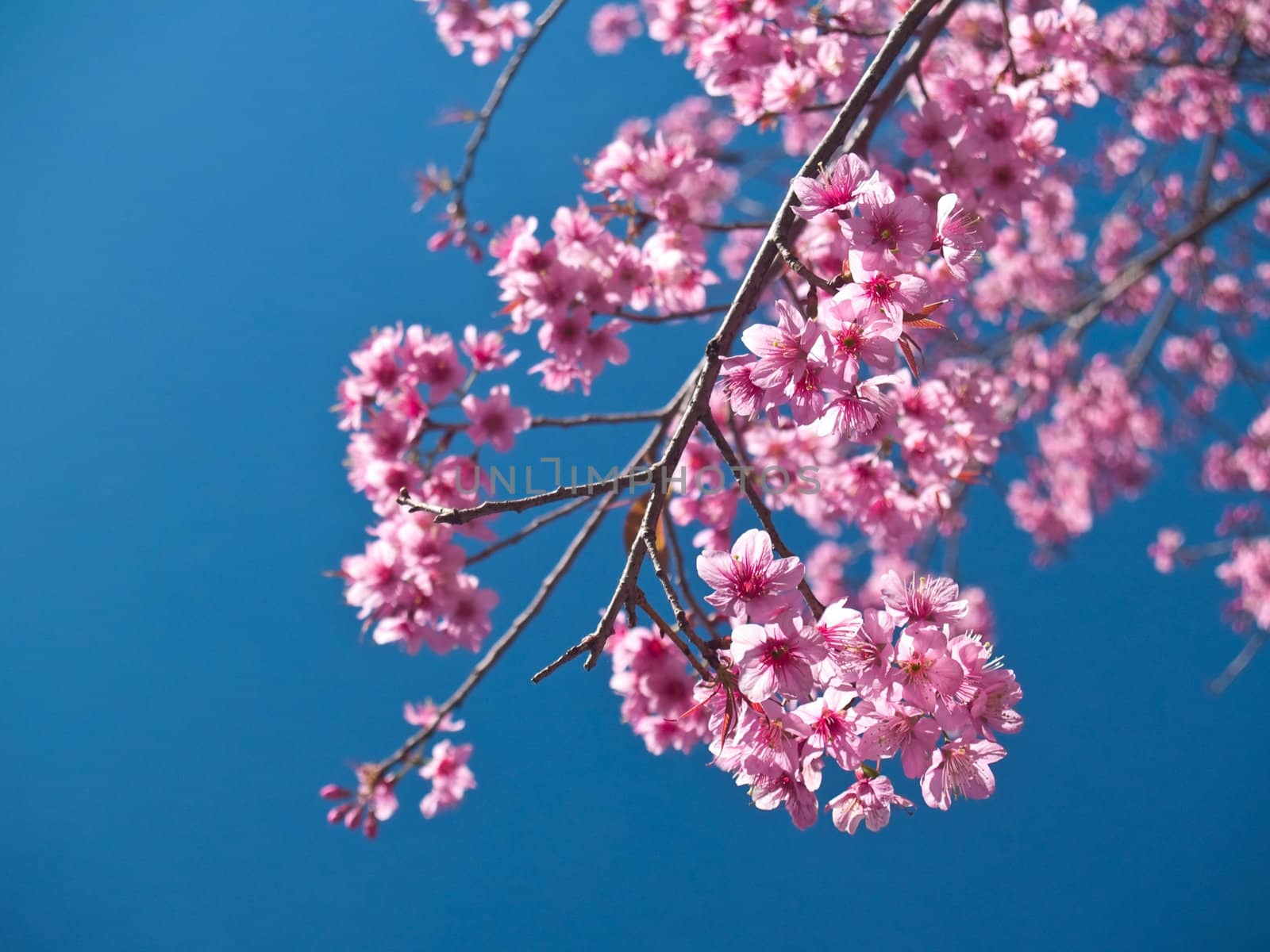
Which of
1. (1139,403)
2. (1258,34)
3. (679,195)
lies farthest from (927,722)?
(1139,403)

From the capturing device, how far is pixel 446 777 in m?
2.83

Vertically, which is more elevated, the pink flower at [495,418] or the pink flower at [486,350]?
the pink flower at [486,350]

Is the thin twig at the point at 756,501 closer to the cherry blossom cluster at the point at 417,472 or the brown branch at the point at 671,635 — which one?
the brown branch at the point at 671,635

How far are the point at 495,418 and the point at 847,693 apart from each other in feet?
5.10

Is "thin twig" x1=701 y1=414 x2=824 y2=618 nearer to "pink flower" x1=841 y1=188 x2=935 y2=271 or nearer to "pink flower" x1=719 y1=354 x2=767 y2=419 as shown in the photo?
"pink flower" x1=719 y1=354 x2=767 y2=419

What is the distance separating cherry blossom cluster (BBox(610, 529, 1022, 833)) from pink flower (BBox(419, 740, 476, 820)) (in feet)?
5.47

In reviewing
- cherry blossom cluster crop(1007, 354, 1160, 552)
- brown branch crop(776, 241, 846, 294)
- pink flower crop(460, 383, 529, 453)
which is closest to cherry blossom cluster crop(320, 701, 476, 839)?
pink flower crop(460, 383, 529, 453)

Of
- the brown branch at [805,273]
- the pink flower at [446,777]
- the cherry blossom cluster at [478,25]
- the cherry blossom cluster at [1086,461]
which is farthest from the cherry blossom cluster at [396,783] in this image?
the cherry blossom cluster at [1086,461]

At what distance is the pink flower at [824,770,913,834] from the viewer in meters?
1.46

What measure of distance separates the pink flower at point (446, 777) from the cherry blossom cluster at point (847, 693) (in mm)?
1668

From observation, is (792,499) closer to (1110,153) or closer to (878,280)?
(878,280)

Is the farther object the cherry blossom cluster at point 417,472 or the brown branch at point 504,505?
the cherry blossom cluster at point 417,472

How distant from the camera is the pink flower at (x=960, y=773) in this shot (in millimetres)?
1442

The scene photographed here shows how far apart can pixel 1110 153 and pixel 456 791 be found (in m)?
7.89
